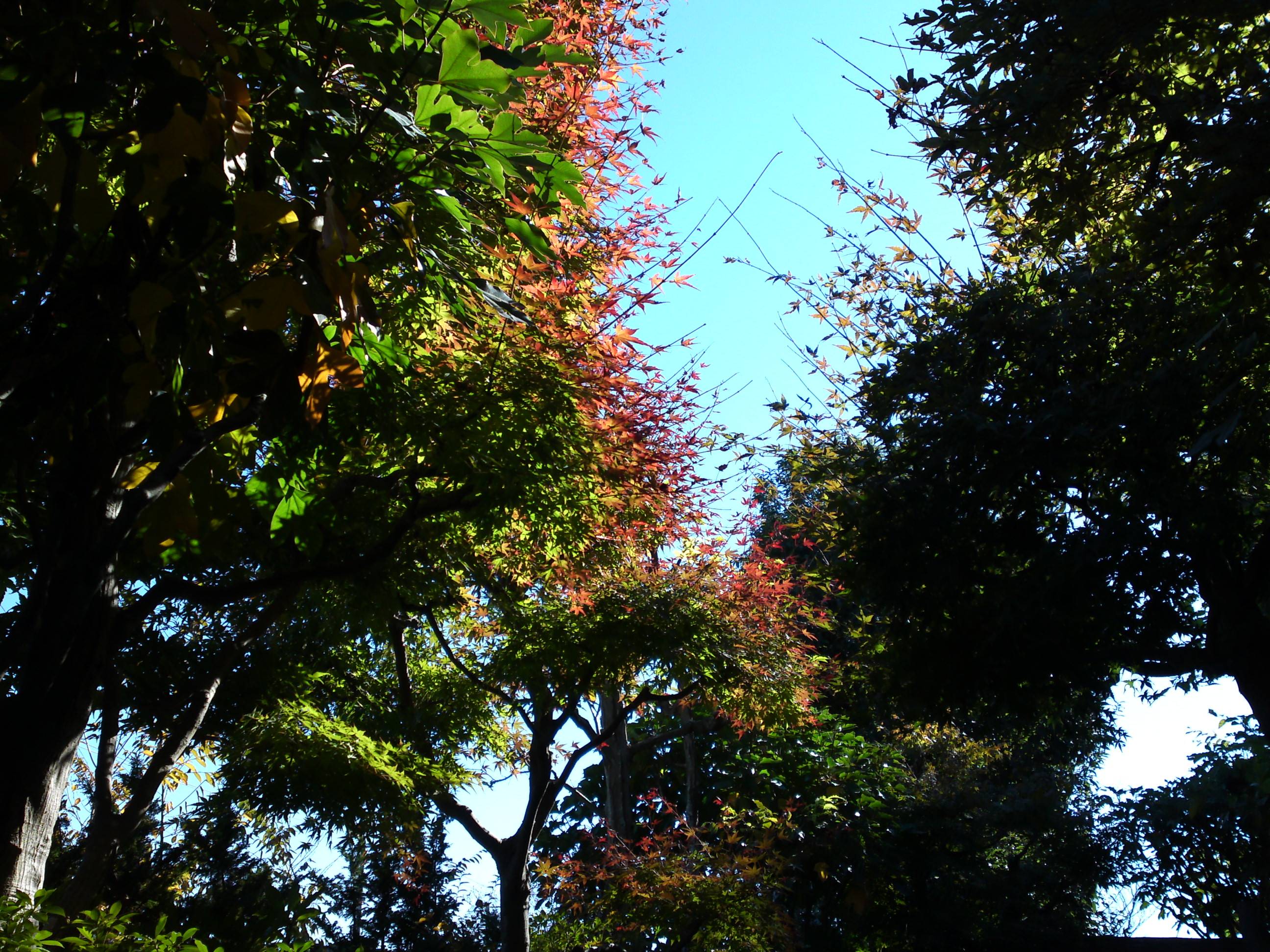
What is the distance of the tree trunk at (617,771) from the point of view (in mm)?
12844

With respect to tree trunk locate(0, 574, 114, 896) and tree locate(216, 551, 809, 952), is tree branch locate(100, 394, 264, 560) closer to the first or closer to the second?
tree trunk locate(0, 574, 114, 896)

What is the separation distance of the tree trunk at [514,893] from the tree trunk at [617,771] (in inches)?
87.7

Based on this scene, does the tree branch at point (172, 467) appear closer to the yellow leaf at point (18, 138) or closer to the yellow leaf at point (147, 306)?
the yellow leaf at point (147, 306)

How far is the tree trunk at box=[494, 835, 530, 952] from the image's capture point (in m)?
10.2

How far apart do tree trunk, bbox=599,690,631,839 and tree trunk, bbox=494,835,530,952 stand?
2228mm

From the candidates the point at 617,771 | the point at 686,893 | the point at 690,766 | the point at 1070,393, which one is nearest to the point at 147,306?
the point at 1070,393

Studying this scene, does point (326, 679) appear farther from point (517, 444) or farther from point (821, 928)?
point (821, 928)

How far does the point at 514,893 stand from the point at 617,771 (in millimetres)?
3098

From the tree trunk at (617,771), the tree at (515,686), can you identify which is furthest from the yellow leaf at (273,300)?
the tree trunk at (617,771)

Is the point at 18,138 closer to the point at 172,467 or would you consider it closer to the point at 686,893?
the point at 172,467

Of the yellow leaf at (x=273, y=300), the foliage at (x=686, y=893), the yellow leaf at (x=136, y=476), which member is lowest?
the foliage at (x=686, y=893)

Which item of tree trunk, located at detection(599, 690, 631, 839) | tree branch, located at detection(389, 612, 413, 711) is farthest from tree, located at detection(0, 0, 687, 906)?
tree trunk, located at detection(599, 690, 631, 839)

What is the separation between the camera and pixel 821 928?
12742 mm

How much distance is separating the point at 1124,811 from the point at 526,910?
8.29 m
